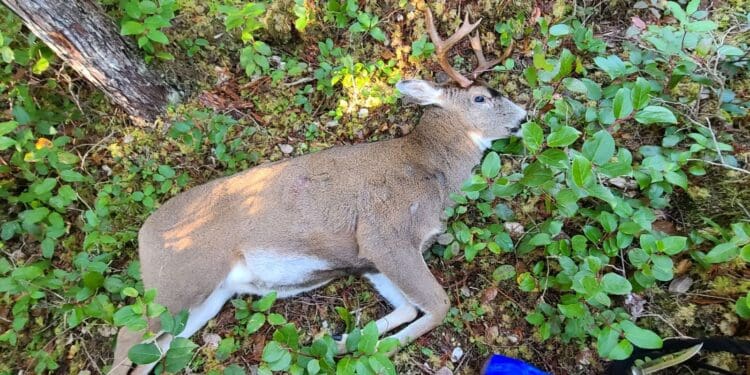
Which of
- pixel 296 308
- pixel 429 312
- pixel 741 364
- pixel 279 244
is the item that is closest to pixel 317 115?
pixel 279 244

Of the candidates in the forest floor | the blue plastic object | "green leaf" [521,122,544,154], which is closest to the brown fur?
the forest floor

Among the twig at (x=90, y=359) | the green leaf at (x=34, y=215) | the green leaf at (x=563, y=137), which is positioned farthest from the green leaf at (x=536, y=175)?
the green leaf at (x=34, y=215)

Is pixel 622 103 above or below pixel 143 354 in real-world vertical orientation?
above

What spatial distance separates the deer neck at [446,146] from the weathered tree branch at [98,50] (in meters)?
2.72

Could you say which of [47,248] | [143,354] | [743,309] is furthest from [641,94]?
[47,248]

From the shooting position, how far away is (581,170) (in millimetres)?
3027

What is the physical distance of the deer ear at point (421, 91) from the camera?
4.65 metres

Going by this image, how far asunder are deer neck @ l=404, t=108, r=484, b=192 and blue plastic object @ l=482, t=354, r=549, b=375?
1543mm

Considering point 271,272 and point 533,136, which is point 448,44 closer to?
point 533,136

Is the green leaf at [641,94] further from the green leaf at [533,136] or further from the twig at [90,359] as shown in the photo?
A: the twig at [90,359]

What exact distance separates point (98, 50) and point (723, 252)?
17.5 ft

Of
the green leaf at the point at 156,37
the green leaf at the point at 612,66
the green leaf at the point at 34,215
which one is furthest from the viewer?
the green leaf at the point at 34,215

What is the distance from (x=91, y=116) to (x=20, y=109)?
731mm

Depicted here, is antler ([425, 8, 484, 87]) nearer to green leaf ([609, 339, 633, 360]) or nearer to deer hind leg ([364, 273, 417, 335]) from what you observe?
deer hind leg ([364, 273, 417, 335])
